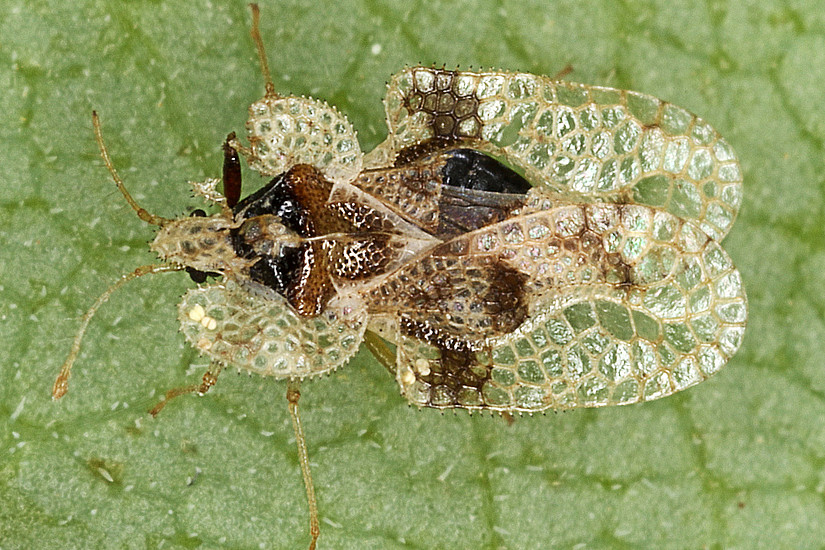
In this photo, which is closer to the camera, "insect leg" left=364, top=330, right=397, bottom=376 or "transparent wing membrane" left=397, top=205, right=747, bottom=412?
"transparent wing membrane" left=397, top=205, right=747, bottom=412

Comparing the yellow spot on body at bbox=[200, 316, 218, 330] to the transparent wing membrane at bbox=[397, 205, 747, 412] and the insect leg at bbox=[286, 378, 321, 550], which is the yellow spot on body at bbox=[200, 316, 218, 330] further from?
the transparent wing membrane at bbox=[397, 205, 747, 412]

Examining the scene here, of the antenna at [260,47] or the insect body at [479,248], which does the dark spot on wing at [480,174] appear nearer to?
the insect body at [479,248]

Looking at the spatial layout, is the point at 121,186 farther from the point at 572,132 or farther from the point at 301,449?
the point at 572,132

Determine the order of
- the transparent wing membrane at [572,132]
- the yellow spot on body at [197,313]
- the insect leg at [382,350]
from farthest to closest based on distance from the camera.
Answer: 1. the insect leg at [382,350]
2. the transparent wing membrane at [572,132]
3. the yellow spot on body at [197,313]

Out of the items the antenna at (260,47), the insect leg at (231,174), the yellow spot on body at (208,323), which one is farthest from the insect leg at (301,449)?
the antenna at (260,47)

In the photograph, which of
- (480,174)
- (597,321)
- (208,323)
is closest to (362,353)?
(208,323)

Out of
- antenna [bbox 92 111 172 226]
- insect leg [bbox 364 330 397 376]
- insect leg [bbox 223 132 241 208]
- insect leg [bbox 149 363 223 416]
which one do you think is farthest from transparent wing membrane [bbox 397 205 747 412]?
antenna [bbox 92 111 172 226]
